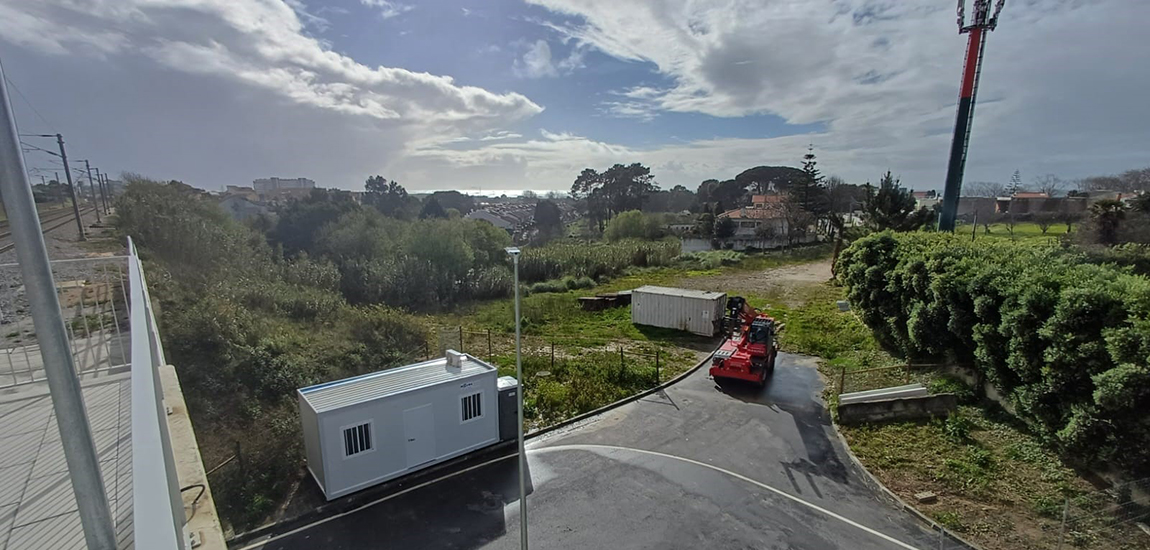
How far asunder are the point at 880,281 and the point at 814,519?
1102 cm

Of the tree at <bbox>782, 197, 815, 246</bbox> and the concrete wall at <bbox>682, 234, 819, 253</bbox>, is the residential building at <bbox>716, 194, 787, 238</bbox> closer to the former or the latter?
the concrete wall at <bbox>682, 234, 819, 253</bbox>

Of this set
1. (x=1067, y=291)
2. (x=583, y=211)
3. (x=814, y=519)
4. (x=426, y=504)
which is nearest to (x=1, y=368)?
(x=426, y=504)

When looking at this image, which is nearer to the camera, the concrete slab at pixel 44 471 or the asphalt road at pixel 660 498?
the concrete slab at pixel 44 471

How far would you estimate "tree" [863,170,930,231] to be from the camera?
3139 centimetres

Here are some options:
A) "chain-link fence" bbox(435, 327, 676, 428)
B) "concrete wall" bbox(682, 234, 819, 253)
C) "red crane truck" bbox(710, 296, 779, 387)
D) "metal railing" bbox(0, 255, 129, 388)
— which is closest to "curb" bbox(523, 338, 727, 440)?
"chain-link fence" bbox(435, 327, 676, 428)

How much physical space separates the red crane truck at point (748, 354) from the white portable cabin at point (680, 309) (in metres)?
3.63

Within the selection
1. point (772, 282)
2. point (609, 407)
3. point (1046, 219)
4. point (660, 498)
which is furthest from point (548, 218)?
point (660, 498)

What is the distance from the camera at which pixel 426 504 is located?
903 centimetres

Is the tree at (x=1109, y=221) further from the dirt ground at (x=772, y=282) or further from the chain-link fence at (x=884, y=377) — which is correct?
the chain-link fence at (x=884, y=377)

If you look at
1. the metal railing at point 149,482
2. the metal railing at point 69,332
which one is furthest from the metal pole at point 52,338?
the metal railing at point 69,332

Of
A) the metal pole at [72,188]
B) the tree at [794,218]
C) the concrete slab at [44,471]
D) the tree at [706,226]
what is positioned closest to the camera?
the concrete slab at [44,471]

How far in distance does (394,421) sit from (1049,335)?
41.1 feet

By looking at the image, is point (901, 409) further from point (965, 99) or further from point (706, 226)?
point (706, 226)

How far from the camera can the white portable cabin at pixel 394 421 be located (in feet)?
29.5
